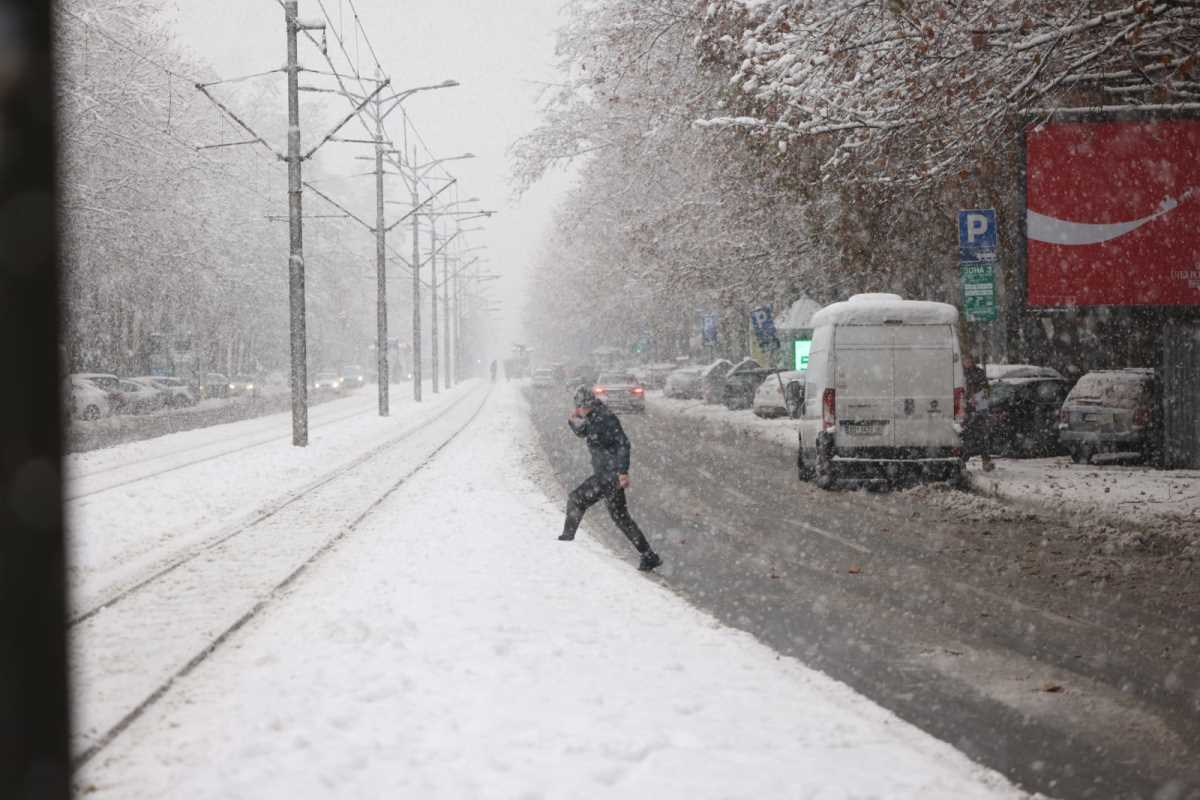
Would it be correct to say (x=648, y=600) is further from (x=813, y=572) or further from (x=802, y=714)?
(x=802, y=714)

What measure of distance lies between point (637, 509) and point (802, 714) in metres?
8.76

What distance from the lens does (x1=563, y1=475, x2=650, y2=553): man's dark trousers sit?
9.93 m

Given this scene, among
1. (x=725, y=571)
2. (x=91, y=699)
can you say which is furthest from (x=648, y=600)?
(x=91, y=699)

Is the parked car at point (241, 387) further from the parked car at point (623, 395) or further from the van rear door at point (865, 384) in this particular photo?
the van rear door at point (865, 384)

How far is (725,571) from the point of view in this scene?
9820 millimetres

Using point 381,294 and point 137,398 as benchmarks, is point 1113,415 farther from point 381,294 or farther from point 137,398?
point 137,398

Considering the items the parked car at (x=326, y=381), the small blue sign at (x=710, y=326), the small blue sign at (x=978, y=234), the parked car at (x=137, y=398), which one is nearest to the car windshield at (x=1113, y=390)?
the small blue sign at (x=978, y=234)

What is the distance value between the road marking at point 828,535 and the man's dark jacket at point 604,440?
249 centimetres

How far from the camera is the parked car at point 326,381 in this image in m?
79.1

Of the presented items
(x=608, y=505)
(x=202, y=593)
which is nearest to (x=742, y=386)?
(x=608, y=505)

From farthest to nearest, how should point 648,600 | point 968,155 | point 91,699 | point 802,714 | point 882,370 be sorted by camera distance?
point 882,370, point 968,155, point 648,600, point 91,699, point 802,714

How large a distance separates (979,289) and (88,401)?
34.0 m

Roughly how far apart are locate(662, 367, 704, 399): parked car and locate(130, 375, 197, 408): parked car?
23.2 meters

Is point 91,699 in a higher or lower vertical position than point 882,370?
lower
